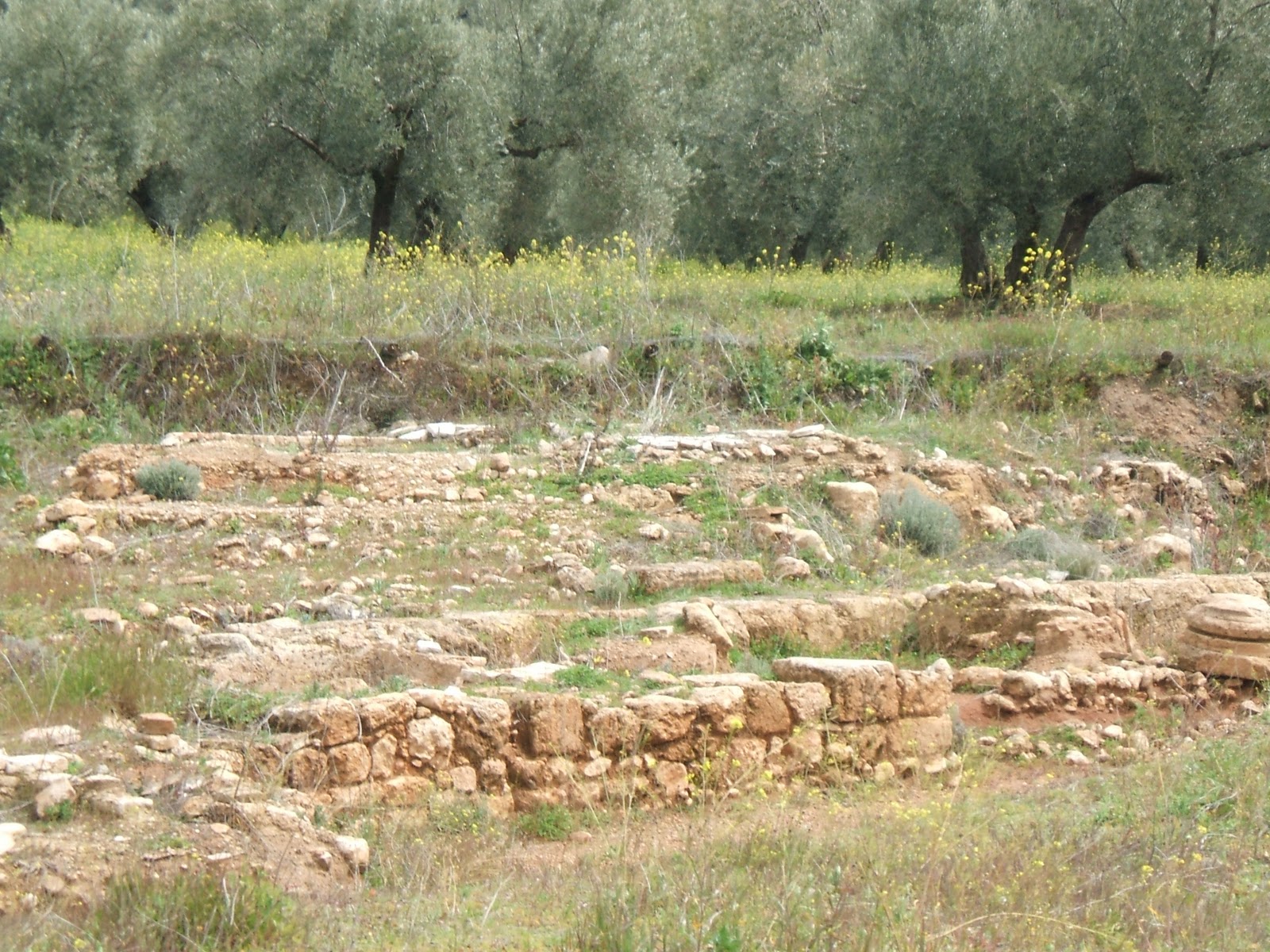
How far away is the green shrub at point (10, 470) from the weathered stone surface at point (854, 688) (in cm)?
633

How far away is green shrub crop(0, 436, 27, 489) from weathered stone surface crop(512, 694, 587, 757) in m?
5.81

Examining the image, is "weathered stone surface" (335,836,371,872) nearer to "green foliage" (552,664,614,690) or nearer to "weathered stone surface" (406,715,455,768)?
"weathered stone surface" (406,715,455,768)

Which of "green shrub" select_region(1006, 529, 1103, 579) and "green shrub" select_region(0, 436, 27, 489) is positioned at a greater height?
"green shrub" select_region(1006, 529, 1103, 579)

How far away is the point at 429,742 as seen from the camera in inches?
204

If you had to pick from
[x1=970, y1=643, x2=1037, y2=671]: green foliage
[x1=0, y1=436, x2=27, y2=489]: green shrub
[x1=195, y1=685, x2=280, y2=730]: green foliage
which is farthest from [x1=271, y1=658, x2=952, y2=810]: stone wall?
[x1=0, y1=436, x2=27, y2=489]: green shrub

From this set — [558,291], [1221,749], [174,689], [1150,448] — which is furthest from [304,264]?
[1221,749]

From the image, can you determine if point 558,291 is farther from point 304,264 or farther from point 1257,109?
point 1257,109

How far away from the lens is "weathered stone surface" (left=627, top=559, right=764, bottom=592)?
795 cm

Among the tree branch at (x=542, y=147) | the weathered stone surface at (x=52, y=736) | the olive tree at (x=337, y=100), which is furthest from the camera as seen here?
the tree branch at (x=542, y=147)

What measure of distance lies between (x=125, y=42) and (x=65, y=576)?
58.8 ft

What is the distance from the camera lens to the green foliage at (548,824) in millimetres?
5117

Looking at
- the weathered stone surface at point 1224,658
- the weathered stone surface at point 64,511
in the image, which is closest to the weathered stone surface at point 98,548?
the weathered stone surface at point 64,511

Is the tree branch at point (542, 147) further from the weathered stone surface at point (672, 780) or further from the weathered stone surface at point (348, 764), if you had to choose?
the weathered stone surface at point (348, 764)

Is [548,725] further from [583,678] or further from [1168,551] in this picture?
[1168,551]
